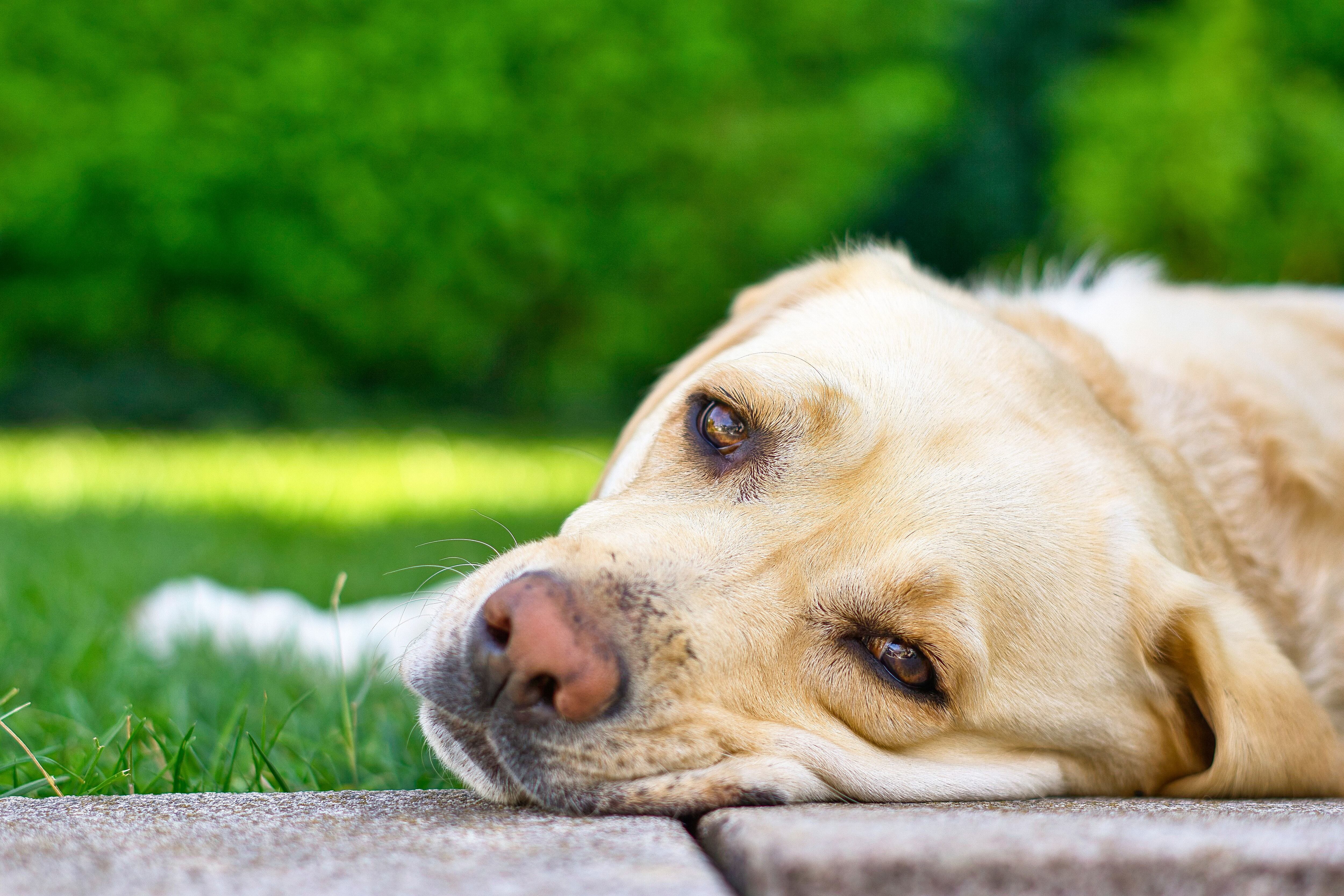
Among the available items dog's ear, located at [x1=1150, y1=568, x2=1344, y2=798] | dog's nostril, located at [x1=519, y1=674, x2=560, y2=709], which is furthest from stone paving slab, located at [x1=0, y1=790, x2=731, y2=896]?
dog's ear, located at [x1=1150, y1=568, x2=1344, y2=798]

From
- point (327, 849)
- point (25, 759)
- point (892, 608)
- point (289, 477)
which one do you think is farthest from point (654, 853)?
point (289, 477)

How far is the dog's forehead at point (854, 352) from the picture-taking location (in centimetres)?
257

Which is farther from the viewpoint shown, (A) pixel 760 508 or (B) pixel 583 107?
(B) pixel 583 107

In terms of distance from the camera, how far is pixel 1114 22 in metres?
14.9

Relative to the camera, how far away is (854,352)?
268cm

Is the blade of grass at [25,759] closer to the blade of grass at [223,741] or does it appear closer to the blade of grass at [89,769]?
the blade of grass at [89,769]

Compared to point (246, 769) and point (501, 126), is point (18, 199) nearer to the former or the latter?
point (501, 126)

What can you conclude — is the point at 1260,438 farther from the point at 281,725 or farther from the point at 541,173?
the point at 541,173

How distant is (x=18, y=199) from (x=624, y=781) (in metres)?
12.3

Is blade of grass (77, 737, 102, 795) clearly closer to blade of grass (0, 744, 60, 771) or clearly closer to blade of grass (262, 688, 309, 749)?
blade of grass (0, 744, 60, 771)

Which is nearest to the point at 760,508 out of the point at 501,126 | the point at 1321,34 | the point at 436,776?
the point at 436,776

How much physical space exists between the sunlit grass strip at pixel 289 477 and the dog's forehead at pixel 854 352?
2.42m

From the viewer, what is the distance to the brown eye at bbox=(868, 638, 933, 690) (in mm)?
2264

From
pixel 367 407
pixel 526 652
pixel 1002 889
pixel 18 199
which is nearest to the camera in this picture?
pixel 1002 889
